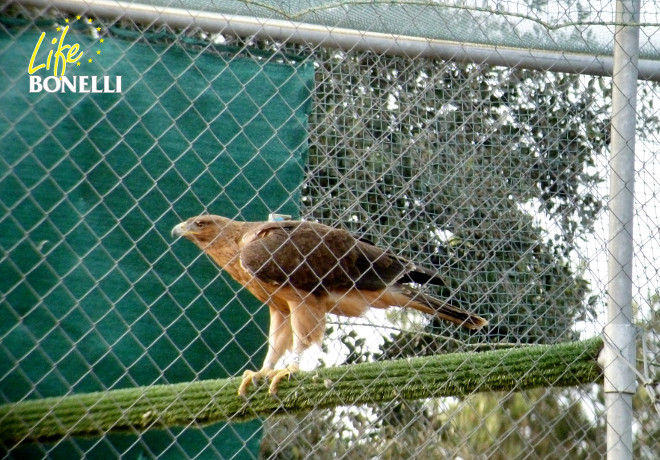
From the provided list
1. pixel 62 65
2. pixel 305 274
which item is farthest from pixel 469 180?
pixel 62 65

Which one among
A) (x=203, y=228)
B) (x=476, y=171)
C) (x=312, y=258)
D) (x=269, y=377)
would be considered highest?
(x=203, y=228)

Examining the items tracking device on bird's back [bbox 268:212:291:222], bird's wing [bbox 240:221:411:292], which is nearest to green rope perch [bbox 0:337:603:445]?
bird's wing [bbox 240:221:411:292]

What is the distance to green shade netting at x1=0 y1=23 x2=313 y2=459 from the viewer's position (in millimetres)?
2732

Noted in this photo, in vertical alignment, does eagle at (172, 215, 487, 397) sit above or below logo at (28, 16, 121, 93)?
below

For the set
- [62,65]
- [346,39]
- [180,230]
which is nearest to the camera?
[62,65]

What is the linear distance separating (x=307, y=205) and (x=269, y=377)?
73 centimetres

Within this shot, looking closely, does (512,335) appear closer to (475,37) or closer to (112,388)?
(475,37)

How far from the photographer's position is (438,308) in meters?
3.44

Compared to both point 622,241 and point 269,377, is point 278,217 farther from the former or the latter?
point 622,241

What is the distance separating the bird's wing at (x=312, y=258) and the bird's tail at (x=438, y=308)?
0.43 feet

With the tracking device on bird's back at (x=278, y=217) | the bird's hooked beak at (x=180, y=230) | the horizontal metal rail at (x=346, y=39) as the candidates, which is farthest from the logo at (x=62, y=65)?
the tracking device on bird's back at (x=278, y=217)

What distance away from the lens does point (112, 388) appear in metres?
2.96

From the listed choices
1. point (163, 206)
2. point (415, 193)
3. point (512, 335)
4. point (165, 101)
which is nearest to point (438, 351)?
point (512, 335)

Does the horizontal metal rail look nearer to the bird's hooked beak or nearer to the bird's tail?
the bird's hooked beak
